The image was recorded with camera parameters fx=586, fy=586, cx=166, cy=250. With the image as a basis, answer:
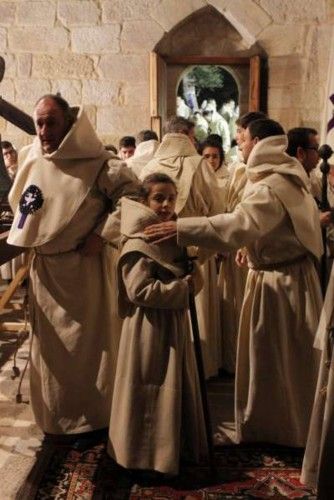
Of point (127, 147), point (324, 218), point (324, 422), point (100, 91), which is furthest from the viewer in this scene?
point (100, 91)

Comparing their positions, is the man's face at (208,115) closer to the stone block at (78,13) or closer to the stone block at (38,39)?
the stone block at (78,13)

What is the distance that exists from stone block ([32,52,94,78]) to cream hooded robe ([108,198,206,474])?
5.47 m

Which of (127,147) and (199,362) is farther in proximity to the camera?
(127,147)

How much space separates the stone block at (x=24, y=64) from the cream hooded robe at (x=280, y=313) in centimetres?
559

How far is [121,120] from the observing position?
25.5ft

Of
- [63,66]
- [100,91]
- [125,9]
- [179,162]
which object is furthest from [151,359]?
[125,9]

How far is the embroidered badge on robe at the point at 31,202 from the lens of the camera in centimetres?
307

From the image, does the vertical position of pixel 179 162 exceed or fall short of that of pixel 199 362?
it exceeds it

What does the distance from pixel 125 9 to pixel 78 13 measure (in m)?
0.61

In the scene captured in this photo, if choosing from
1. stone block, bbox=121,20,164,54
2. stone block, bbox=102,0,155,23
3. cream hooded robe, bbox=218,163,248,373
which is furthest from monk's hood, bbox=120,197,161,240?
stone block, bbox=102,0,155,23

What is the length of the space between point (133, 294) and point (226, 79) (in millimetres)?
5714

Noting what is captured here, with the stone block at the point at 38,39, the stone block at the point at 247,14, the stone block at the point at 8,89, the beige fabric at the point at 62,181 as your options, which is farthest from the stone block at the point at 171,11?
the beige fabric at the point at 62,181

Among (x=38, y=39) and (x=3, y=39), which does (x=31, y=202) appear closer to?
(x=38, y=39)

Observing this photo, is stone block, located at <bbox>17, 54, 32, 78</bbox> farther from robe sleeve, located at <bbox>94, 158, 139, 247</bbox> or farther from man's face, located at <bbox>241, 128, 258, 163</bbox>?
man's face, located at <bbox>241, 128, 258, 163</bbox>
